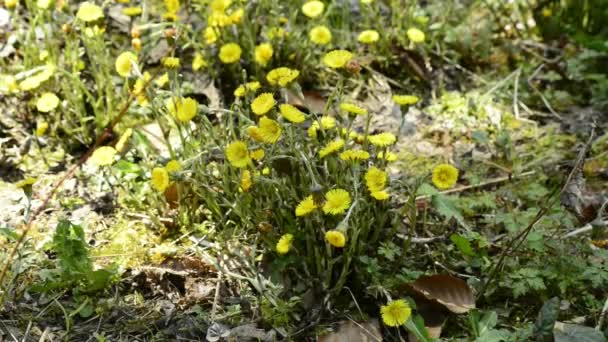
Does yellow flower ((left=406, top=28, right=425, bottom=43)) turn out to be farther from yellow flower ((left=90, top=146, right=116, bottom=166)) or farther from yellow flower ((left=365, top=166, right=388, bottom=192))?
yellow flower ((left=90, top=146, right=116, bottom=166))

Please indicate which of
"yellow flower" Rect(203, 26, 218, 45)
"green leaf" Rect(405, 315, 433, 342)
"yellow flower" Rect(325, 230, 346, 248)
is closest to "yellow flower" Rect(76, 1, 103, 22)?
"yellow flower" Rect(203, 26, 218, 45)

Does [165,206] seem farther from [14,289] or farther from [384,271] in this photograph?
[384,271]

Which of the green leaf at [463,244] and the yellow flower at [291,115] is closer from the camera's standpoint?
the yellow flower at [291,115]

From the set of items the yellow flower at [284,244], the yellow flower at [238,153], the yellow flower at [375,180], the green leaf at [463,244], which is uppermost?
the yellow flower at [238,153]

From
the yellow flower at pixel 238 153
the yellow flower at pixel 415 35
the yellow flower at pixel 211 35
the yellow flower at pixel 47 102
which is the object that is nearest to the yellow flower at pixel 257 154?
the yellow flower at pixel 238 153

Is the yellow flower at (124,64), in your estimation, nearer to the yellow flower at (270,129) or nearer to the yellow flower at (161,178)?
the yellow flower at (161,178)
